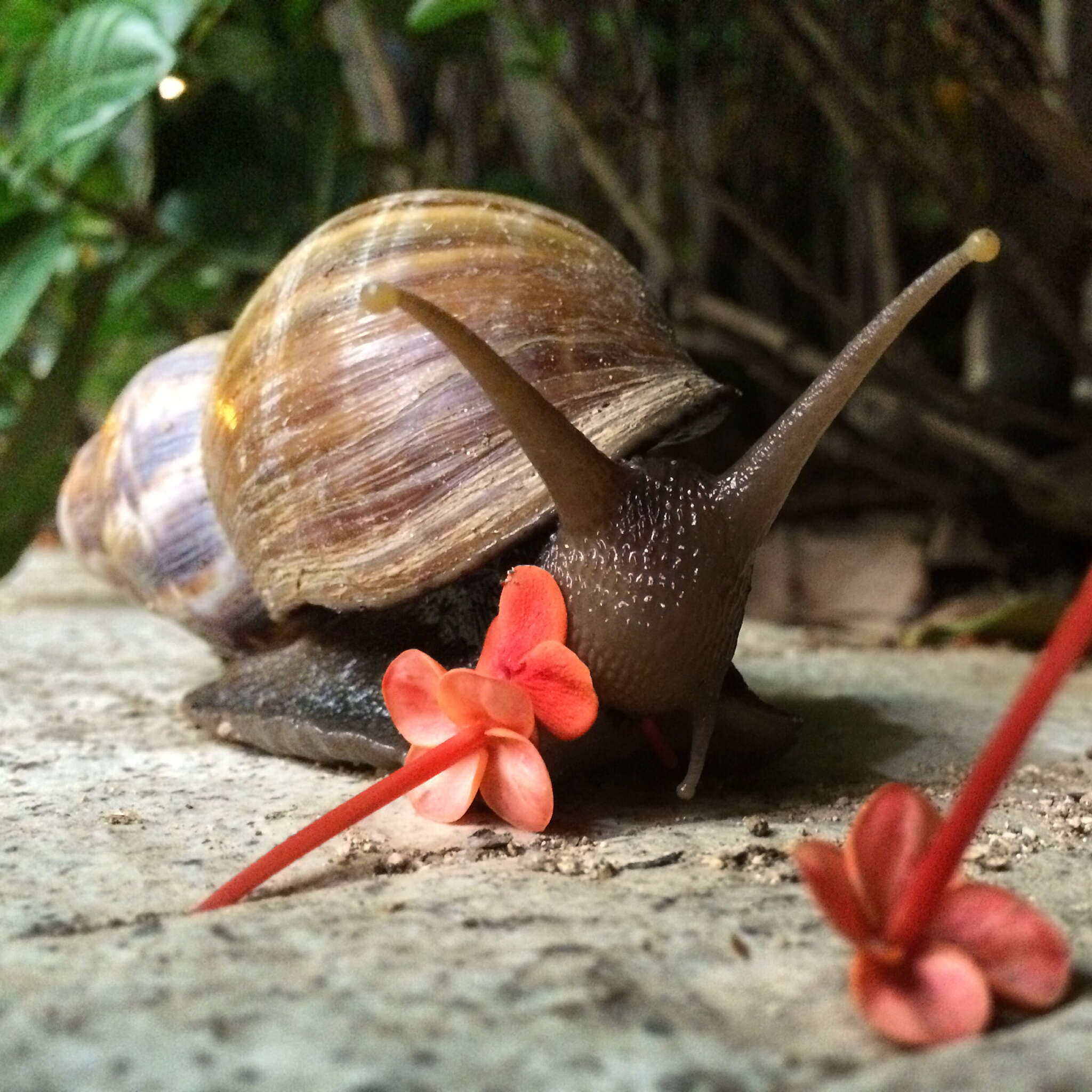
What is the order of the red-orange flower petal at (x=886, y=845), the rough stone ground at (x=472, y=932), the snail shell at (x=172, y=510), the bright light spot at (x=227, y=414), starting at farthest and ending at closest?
the snail shell at (x=172, y=510)
the bright light spot at (x=227, y=414)
the red-orange flower petal at (x=886, y=845)
the rough stone ground at (x=472, y=932)

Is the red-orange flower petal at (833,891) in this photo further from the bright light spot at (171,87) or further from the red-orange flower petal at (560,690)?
the bright light spot at (171,87)

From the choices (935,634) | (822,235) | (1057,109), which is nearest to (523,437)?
(1057,109)

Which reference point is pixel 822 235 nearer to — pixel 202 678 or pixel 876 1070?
pixel 202 678

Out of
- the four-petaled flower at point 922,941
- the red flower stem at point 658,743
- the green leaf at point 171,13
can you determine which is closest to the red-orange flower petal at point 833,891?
the four-petaled flower at point 922,941

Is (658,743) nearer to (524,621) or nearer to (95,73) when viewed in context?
(524,621)

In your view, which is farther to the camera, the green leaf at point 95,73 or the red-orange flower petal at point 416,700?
the green leaf at point 95,73

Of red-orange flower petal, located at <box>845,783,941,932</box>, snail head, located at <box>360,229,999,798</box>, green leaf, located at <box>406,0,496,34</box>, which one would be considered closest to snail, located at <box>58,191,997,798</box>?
snail head, located at <box>360,229,999,798</box>

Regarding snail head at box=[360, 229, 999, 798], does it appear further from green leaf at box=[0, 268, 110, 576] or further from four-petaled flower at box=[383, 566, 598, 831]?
green leaf at box=[0, 268, 110, 576]
